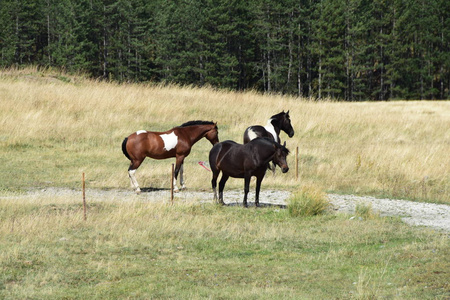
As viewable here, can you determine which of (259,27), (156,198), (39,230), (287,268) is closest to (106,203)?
(156,198)

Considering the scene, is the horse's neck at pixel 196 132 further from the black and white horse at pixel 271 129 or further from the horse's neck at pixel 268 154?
Result: the horse's neck at pixel 268 154

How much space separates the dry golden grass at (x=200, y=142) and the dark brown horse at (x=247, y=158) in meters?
3.97

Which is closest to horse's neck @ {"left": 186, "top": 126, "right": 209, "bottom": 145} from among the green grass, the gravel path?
→ the gravel path

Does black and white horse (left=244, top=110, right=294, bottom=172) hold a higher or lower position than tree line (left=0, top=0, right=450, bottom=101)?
lower

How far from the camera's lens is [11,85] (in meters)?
33.8

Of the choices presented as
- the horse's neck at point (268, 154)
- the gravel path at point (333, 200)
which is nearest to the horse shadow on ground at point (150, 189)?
the gravel path at point (333, 200)

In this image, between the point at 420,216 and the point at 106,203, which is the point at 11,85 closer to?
the point at 106,203

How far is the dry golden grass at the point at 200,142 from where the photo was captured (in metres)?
20.4

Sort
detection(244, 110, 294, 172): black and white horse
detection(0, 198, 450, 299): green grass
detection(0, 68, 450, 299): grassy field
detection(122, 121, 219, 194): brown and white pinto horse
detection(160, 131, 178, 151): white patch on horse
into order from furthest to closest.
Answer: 1. detection(244, 110, 294, 172): black and white horse
2. detection(160, 131, 178, 151): white patch on horse
3. detection(122, 121, 219, 194): brown and white pinto horse
4. detection(0, 68, 450, 299): grassy field
5. detection(0, 198, 450, 299): green grass

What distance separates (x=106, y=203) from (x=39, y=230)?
10.8 ft

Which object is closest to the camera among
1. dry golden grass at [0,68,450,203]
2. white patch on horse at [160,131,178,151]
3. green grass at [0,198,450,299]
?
green grass at [0,198,450,299]

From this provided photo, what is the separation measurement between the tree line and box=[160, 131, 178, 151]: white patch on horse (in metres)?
45.7

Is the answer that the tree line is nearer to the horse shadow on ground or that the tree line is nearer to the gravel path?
the horse shadow on ground

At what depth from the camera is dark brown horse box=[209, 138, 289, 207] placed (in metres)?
14.7
